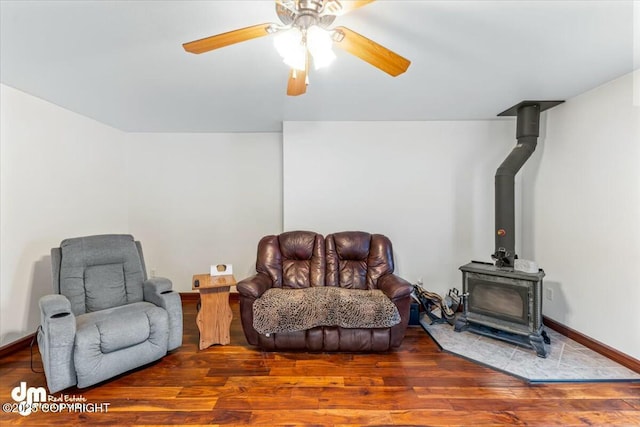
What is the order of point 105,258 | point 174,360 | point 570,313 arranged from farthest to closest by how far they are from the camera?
point 570,313 < point 105,258 < point 174,360

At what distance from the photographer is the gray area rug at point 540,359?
215 centimetres

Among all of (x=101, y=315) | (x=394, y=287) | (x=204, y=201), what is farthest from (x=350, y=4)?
(x=204, y=201)

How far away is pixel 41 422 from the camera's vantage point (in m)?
1.75

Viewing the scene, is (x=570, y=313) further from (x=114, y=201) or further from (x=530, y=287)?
(x=114, y=201)

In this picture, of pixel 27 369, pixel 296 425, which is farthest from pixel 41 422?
pixel 296 425

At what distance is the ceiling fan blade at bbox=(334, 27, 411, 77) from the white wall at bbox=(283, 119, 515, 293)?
2045mm

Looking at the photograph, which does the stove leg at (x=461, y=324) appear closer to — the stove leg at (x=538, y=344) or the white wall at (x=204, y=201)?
the stove leg at (x=538, y=344)

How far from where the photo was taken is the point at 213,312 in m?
2.65

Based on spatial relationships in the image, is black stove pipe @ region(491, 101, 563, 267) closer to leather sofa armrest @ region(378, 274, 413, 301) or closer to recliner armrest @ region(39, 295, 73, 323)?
leather sofa armrest @ region(378, 274, 413, 301)

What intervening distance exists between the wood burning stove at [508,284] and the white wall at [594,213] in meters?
0.33

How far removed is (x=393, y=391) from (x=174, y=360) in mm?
1855

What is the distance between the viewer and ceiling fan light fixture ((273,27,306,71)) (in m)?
1.25

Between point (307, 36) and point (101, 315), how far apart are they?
260cm

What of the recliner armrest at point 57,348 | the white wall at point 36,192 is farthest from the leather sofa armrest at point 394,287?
the white wall at point 36,192
